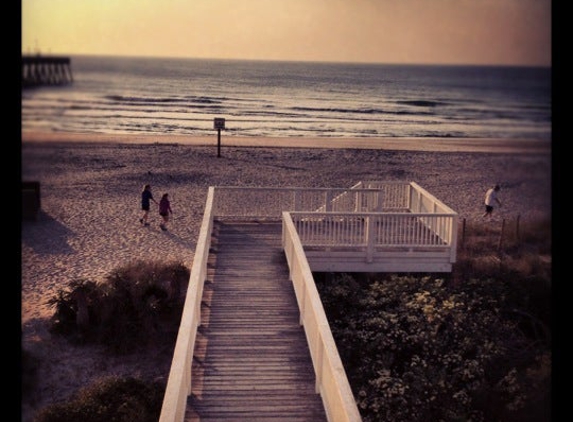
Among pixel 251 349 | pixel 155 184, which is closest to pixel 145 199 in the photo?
pixel 155 184

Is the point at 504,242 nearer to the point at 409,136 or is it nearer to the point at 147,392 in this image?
the point at 147,392

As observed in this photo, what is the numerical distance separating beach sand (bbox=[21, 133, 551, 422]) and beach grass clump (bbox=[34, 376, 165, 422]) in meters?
0.68

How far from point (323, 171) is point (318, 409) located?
24853 mm

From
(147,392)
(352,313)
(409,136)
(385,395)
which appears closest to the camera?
(385,395)

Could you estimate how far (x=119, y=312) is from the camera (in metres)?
12.2

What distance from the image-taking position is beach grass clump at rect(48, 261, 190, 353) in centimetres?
1169

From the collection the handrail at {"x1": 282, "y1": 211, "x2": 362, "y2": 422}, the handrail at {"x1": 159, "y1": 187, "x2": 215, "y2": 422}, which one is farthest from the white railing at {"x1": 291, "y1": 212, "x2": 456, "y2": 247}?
the handrail at {"x1": 159, "y1": 187, "x2": 215, "y2": 422}

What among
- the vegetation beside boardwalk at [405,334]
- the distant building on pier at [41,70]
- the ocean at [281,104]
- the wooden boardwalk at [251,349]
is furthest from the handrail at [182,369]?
the ocean at [281,104]

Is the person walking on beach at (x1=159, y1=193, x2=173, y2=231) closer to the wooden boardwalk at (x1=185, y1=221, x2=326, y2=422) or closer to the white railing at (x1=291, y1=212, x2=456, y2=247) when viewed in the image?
the white railing at (x1=291, y1=212, x2=456, y2=247)

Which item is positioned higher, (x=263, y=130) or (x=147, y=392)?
(x=263, y=130)

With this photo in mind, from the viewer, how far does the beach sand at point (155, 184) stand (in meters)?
10.6

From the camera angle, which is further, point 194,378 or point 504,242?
point 504,242

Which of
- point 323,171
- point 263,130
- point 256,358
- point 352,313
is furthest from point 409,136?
point 256,358

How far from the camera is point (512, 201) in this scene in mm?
25812
